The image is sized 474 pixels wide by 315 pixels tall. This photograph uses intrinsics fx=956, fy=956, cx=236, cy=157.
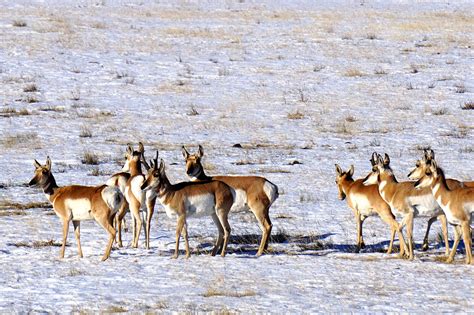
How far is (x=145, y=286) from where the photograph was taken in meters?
11.3

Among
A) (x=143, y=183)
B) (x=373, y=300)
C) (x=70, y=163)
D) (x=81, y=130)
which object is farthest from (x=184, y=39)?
(x=373, y=300)

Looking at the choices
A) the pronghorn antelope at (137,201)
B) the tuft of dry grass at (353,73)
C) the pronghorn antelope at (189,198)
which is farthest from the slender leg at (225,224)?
the tuft of dry grass at (353,73)

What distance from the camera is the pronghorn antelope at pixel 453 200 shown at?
40.5 ft

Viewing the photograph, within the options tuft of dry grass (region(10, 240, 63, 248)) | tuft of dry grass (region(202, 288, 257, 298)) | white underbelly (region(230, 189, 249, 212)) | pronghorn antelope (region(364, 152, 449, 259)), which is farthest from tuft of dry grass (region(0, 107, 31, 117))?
tuft of dry grass (region(202, 288, 257, 298))

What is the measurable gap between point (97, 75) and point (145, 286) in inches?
843

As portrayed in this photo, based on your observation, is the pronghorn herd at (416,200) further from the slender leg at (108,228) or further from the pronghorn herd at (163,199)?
the slender leg at (108,228)

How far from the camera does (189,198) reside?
1303cm

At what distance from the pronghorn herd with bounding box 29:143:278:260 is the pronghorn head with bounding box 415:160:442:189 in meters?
2.06

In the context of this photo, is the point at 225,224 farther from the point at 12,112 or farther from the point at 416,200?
the point at 12,112

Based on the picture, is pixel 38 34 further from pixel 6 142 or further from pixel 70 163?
pixel 70 163

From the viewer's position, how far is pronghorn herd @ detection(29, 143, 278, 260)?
12742mm

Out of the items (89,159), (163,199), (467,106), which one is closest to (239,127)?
(89,159)

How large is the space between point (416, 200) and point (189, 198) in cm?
314

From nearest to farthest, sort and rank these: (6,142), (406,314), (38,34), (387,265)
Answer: (406,314) → (387,265) → (6,142) → (38,34)
